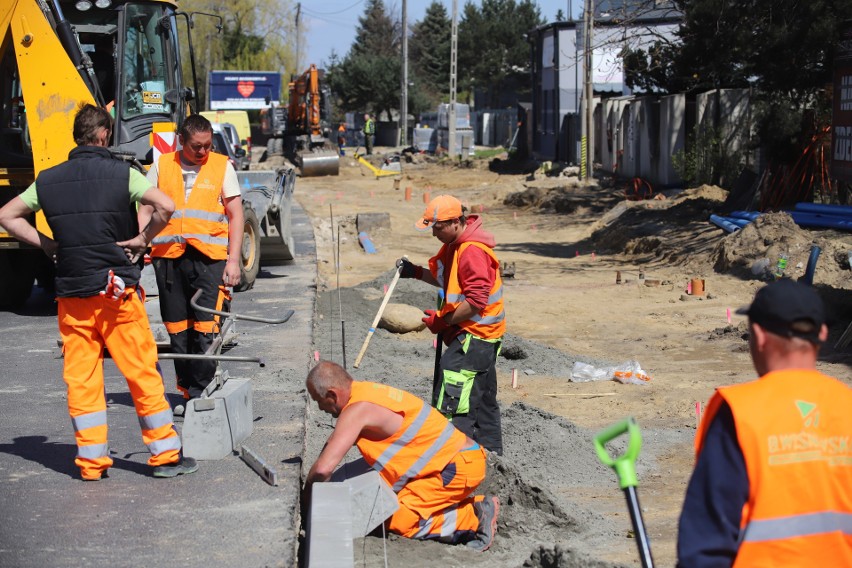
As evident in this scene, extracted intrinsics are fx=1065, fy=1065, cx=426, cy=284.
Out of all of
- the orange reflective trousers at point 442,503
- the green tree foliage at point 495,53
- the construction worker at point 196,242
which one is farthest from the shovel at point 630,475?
the green tree foliage at point 495,53

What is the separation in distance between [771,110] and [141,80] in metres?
12.5

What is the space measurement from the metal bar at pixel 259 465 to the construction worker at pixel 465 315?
41.5 inches

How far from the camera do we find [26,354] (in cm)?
914

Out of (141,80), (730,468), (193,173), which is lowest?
(730,468)

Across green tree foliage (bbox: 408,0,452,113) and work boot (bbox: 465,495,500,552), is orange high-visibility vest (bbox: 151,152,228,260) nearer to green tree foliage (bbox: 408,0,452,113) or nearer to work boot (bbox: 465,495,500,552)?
work boot (bbox: 465,495,500,552)

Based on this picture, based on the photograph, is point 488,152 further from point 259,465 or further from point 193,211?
point 259,465

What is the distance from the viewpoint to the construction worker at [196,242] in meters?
6.86

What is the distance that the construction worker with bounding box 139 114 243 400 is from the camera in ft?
22.5

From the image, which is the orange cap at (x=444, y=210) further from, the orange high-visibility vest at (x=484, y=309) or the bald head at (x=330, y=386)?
the bald head at (x=330, y=386)

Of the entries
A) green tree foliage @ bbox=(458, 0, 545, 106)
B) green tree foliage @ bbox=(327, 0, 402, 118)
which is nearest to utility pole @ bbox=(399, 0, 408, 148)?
green tree foliage @ bbox=(327, 0, 402, 118)

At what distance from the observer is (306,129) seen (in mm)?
41062

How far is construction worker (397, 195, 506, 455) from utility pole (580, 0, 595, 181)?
2183cm

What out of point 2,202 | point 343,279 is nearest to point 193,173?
point 2,202

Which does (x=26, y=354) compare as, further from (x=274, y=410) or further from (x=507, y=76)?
(x=507, y=76)
